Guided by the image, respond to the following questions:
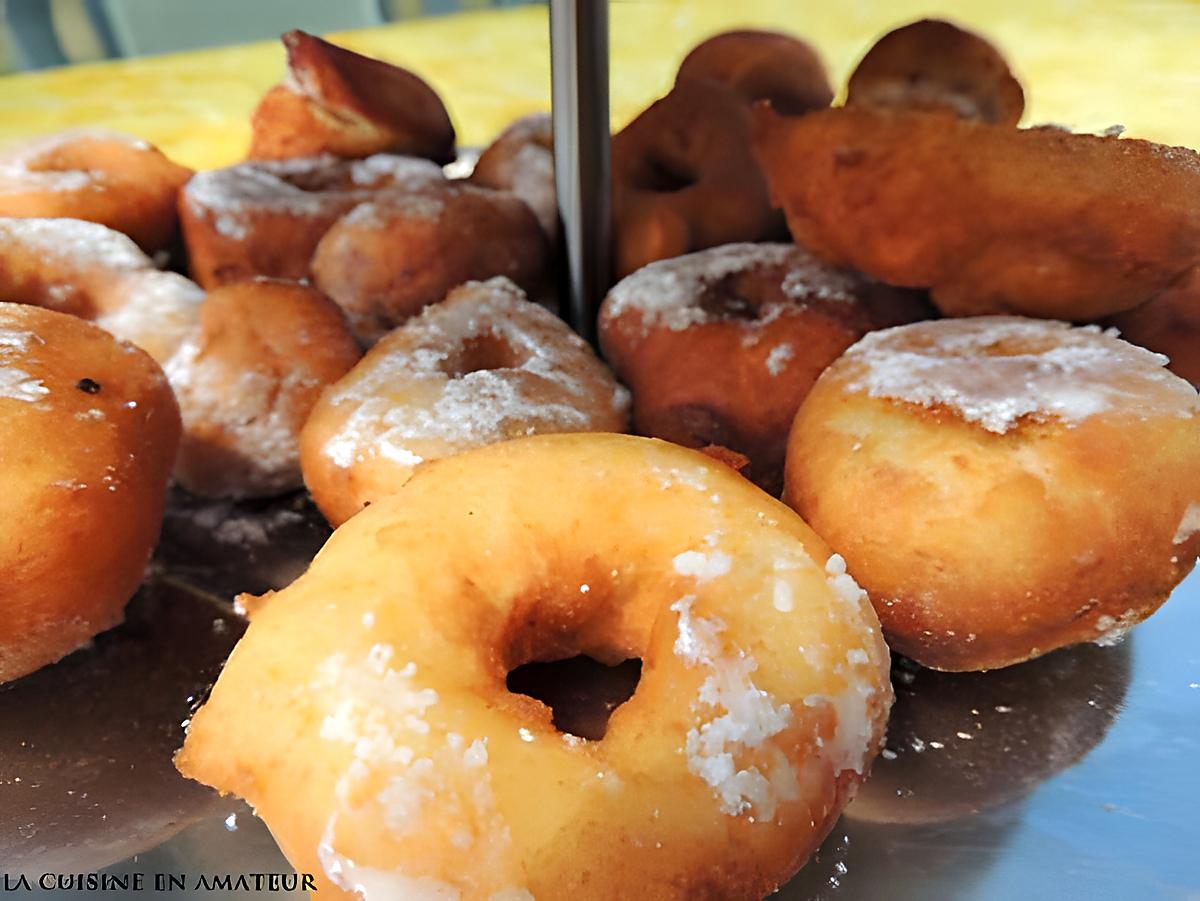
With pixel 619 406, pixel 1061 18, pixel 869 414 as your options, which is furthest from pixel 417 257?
pixel 1061 18

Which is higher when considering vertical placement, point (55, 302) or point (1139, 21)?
point (1139, 21)

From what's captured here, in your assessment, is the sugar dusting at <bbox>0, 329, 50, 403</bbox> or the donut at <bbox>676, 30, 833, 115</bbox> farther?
the donut at <bbox>676, 30, 833, 115</bbox>

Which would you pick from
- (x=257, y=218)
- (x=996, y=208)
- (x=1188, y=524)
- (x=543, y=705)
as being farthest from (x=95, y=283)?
(x=1188, y=524)

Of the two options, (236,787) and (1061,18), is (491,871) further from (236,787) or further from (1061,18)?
(1061,18)

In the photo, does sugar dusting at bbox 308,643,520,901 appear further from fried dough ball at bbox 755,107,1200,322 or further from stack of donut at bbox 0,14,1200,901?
fried dough ball at bbox 755,107,1200,322

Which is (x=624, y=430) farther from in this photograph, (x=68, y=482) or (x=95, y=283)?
(x=95, y=283)

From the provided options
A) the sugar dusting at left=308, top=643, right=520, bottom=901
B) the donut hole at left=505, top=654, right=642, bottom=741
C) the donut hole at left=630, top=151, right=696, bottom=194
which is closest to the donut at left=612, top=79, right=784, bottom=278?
the donut hole at left=630, top=151, right=696, bottom=194

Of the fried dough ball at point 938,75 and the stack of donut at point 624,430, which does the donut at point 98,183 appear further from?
the fried dough ball at point 938,75
